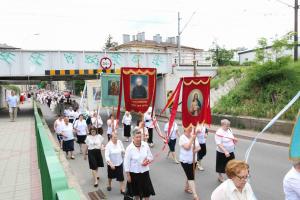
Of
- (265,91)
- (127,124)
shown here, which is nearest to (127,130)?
(127,124)

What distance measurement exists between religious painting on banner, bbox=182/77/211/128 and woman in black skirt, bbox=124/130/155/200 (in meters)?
1.21

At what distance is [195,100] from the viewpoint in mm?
7465

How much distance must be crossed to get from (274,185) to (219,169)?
1.31m

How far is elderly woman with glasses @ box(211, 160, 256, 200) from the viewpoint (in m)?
3.62

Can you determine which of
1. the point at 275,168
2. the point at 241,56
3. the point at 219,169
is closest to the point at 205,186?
the point at 219,169

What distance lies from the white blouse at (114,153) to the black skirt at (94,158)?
116 cm

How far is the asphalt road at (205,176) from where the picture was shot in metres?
8.00

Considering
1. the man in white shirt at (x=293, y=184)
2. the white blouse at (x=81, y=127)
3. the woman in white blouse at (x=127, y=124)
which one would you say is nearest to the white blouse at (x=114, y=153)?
the man in white shirt at (x=293, y=184)

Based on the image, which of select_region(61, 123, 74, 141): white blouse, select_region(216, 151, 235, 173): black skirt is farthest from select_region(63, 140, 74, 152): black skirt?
select_region(216, 151, 235, 173): black skirt

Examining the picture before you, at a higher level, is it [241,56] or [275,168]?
[241,56]

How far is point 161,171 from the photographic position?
1025 cm

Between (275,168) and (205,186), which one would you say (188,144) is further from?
(275,168)

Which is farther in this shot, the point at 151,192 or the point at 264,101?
the point at 264,101

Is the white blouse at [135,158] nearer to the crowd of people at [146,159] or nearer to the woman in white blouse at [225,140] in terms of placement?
the crowd of people at [146,159]
